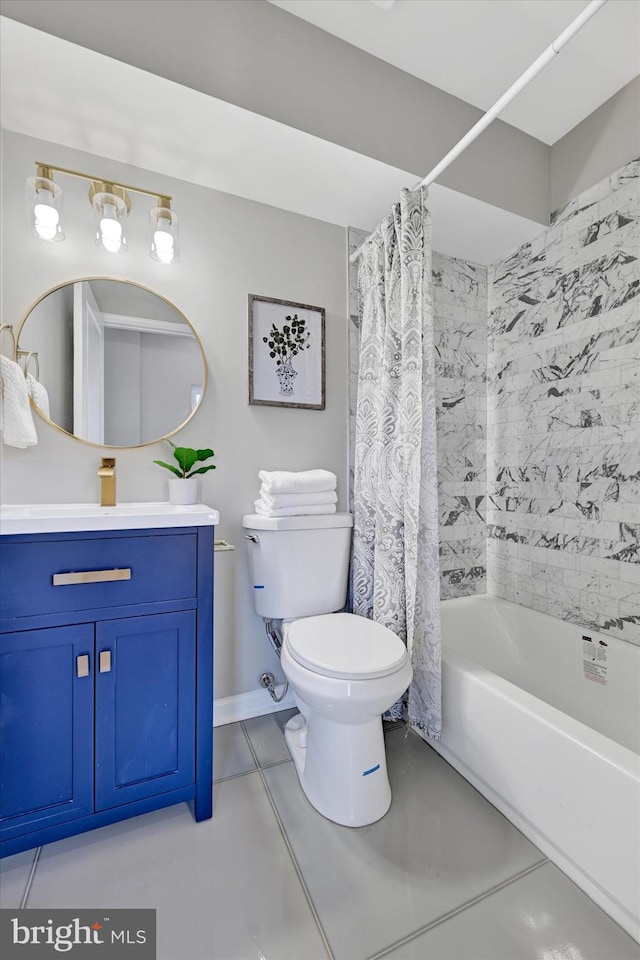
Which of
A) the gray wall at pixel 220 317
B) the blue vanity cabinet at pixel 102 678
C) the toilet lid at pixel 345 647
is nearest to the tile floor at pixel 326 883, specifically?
the blue vanity cabinet at pixel 102 678

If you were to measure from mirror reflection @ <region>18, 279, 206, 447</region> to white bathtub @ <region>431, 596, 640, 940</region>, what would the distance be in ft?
4.82

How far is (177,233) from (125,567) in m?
1.26

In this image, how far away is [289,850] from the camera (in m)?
1.18

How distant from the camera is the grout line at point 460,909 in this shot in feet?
3.05

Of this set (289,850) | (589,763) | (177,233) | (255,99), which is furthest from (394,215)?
(289,850)

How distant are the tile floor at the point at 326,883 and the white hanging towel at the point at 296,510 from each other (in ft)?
3.12

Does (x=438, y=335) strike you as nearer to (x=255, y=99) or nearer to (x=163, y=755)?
(x=255, y=99)

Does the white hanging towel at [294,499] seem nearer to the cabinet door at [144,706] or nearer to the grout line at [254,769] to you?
the cabinet door at [144,706]

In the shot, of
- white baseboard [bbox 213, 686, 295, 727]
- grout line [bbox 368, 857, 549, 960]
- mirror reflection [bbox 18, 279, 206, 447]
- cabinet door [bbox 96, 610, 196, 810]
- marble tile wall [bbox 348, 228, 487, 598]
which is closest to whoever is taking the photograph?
grout line [bbox 368, 857, 549, 960]

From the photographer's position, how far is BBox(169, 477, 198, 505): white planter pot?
1544 mm

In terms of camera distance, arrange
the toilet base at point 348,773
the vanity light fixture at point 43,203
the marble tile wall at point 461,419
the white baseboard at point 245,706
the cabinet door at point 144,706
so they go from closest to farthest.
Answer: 1. the cabinet door at point 144,706
2. the toilet base at point 348,773
3. the vanity light fixture at point 43,203
4. the white baseboard at point 245,706
5. the marble tile wall at point 461,419

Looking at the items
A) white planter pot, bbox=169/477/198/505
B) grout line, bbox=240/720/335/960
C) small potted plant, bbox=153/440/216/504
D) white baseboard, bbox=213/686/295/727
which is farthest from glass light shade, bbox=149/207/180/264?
grout line, bbox=240/720/335/960

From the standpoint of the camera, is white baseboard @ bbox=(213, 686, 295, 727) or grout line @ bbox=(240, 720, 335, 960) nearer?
grout line @ bbox=(240, 720, 335, 960)

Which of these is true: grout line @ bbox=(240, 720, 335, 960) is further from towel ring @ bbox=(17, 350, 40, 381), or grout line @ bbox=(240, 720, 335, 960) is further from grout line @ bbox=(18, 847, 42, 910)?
towel ring @ bbox=(17, 350, 40, 381)
